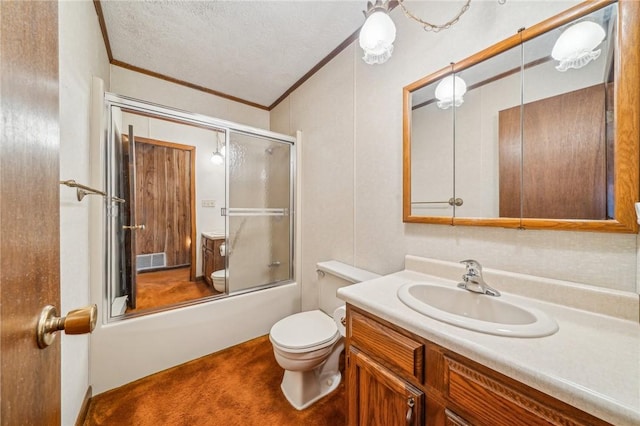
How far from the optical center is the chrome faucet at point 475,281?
3.22 ft

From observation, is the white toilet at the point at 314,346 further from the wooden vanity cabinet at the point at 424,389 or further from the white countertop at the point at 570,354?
the white countertop at the point at 570,354

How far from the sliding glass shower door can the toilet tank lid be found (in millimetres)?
697

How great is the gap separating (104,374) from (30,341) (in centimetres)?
162

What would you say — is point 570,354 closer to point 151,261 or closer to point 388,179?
point 388,179

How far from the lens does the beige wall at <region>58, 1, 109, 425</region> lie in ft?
3.31

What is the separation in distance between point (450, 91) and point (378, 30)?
47 cm

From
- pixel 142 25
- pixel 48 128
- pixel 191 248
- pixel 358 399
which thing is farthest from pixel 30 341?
pixel 191 248

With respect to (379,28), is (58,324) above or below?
below

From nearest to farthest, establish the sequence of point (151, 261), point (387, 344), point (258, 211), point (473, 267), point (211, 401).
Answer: point (387, 344) → point (473, 267) → point (211, 401) → point (258, 211) → point (151, 261)

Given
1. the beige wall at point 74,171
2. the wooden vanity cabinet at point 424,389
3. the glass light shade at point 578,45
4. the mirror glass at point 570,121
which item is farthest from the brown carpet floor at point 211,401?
the glass light shade at point 578,45

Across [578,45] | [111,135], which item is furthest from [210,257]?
[578,45]

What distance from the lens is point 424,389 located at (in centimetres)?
76

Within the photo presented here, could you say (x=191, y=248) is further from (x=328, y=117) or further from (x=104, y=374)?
(x=328, y=117)

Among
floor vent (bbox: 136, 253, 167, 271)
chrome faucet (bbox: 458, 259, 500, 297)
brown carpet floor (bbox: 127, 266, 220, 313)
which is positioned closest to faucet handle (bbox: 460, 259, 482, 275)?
chrome faucet (bbox: 458, 259, 500, 297)
